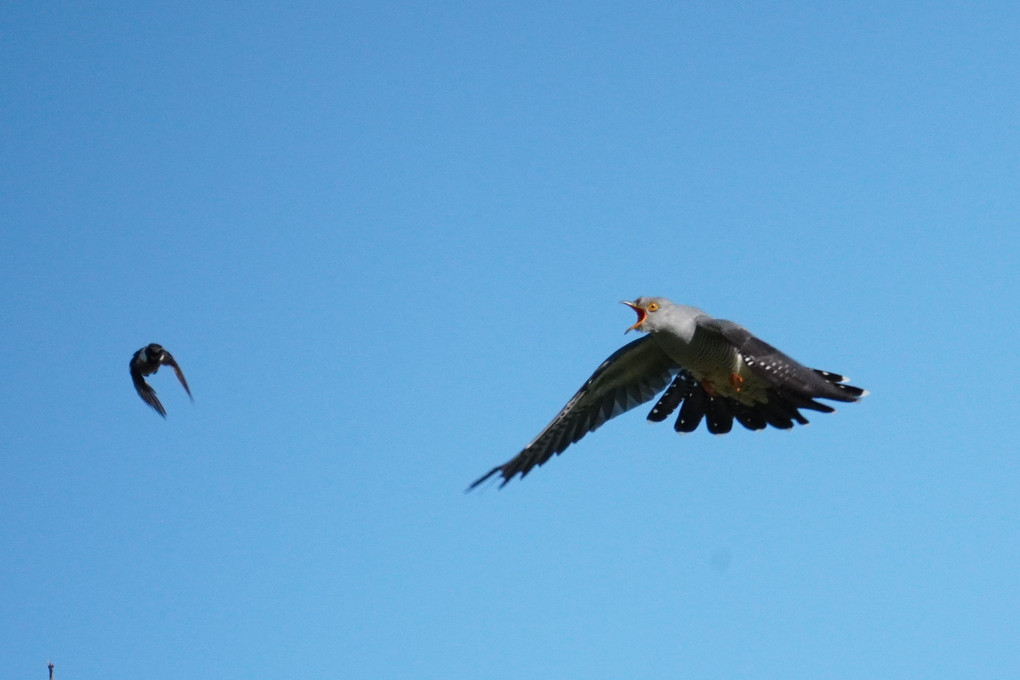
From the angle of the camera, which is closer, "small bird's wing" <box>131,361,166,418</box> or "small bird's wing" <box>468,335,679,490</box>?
"small bird's wing" <box>131,361,166,418</box>

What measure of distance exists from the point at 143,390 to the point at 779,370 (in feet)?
19.7

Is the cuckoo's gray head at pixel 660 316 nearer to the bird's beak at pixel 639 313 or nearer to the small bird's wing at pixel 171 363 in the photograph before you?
the bird's beak at pixel 639 313

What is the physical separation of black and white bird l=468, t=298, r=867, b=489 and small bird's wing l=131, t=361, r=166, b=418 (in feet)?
10.1

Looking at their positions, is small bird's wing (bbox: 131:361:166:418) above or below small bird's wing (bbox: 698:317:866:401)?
above

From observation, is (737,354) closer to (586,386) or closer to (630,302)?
(630,302)

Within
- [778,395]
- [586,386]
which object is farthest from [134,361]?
[778,395]

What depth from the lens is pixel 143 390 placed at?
32.6 ft

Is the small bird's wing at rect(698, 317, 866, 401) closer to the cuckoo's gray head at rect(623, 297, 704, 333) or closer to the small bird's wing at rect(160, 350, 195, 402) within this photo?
the cuckoo's gray head at rect(623, 297, 704, 333)

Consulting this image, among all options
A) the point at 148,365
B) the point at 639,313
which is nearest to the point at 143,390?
the point at 148,365

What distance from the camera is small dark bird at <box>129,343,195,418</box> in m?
9.82

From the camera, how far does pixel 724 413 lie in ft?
36.0

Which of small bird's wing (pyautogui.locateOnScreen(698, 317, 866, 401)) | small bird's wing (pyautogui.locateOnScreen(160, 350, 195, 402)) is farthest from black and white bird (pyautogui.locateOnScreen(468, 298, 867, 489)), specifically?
small bird's wing (pyautogui.locateOnScreen(160, 350, 195, 402))

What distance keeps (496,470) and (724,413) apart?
244 cm

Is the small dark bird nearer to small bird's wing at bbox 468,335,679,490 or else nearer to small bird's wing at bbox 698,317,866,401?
small bird's wing at bbox 468,335,679,490
